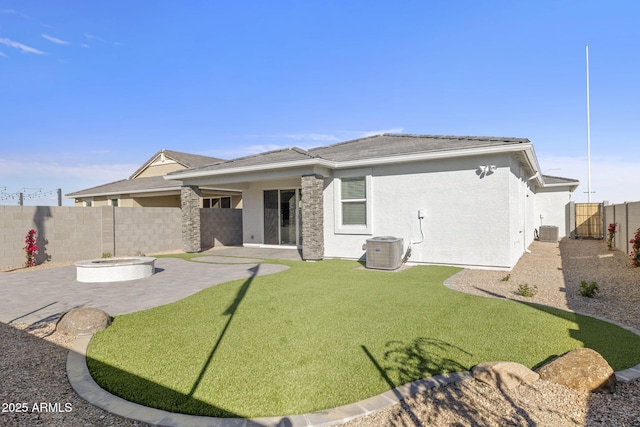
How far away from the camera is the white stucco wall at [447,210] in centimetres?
1024

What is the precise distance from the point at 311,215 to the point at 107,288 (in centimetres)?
A: 668

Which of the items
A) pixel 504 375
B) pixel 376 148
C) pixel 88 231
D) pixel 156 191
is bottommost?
pixel 504 375

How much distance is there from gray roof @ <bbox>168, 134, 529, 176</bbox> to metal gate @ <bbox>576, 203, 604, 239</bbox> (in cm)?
1654

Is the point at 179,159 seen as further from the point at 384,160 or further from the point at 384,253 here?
the point at 384,253

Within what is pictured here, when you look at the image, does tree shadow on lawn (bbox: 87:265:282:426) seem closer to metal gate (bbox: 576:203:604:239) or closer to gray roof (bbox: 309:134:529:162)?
gray roof (bbox: 309:134:529:162)

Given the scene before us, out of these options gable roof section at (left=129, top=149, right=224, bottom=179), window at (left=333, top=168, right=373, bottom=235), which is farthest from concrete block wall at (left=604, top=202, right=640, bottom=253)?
gable roof section at (left=129, top=149, right=224, bottom=179)

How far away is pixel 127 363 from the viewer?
13.2ft

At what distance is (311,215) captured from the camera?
1232 cm

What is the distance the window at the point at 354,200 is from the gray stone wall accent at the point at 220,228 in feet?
27.8

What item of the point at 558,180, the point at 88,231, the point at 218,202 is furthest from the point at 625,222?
the point at 88,231

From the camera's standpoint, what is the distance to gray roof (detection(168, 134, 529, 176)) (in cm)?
1077

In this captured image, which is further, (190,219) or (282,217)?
(282,217)

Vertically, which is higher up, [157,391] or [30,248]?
[30,248]

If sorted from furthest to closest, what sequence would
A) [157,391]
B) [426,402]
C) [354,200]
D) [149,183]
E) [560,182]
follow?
[149,183]
[560,182]
[354,200]
[157,391]
[426,402]
